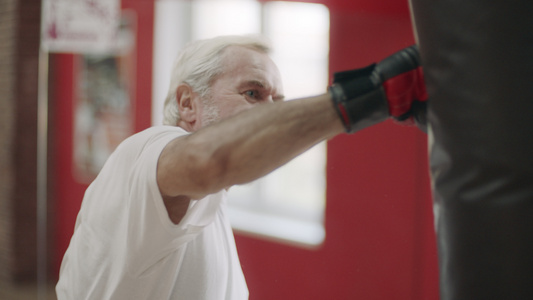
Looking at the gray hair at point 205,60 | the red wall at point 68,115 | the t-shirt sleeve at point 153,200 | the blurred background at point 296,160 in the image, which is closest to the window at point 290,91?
the blurred background at point 296,160

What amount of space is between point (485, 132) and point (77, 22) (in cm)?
159

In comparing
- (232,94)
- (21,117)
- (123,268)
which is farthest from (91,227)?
(21,117)

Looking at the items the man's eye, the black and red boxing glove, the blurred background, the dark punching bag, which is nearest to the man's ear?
the man's eye

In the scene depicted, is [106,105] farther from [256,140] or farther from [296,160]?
[256,140]

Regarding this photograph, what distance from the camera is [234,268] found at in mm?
1219

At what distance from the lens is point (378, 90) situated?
2.20 ft

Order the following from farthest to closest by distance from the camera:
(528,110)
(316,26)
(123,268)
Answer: (316,26) → (123,268) → (528,110)

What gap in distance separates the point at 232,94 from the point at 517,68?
612 mm

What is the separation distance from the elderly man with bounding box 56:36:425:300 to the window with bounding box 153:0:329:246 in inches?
13.5

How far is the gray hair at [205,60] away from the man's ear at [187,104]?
14 mm

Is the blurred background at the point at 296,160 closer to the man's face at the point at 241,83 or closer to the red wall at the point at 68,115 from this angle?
the red wall at the point at 68,115

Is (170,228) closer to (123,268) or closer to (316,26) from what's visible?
(123,268)

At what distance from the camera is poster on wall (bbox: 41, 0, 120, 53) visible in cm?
182

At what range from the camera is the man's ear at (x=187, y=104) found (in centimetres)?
116
